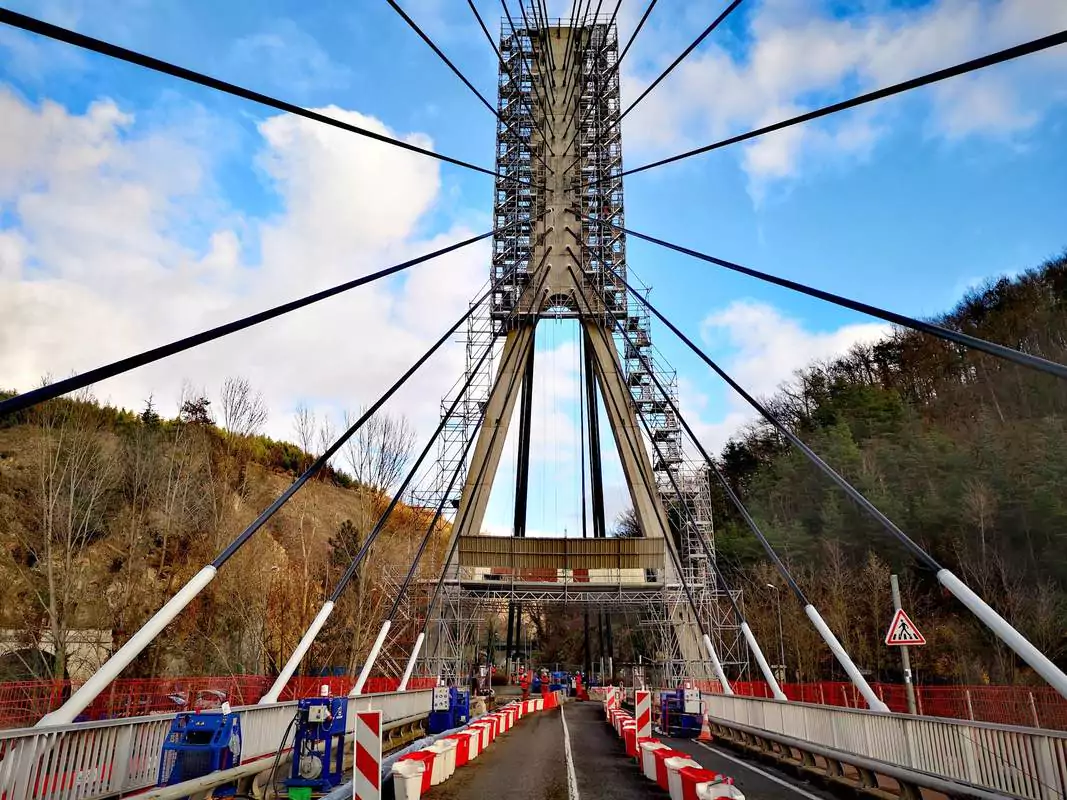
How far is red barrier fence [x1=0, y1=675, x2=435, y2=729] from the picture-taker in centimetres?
1521

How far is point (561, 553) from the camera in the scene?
1291 inches

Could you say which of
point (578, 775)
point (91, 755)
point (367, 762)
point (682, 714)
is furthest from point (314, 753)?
point (682, 714)

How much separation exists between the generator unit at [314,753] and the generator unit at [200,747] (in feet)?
2.21

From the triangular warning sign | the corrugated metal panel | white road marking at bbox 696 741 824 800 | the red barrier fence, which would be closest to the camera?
white road marking at bbox 696 741 824 800

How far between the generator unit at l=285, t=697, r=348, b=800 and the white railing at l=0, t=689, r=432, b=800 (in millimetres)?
722

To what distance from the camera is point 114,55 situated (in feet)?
17.7

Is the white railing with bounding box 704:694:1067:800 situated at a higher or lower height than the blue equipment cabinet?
higher

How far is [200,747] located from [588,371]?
29113mm

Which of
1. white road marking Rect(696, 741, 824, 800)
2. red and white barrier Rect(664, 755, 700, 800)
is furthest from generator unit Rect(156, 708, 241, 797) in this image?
white road marking Rect(696, 741, 824, 800)

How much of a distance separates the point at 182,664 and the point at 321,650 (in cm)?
564

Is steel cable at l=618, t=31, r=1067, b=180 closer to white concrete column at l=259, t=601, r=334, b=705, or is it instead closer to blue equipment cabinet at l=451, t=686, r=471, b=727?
white concrete column at l=259, t=601, r=334, b=705

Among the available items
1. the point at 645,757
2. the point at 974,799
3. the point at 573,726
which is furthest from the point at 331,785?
the point at 573,726

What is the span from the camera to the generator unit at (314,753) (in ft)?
28.0

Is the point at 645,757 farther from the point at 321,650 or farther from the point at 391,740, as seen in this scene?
the point at 321,650
